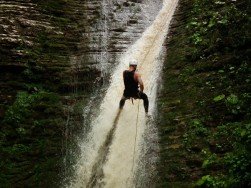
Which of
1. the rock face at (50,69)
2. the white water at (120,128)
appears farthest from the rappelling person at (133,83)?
the rock face at (50,69)

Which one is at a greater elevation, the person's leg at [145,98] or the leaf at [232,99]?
the leaf at [232,99]

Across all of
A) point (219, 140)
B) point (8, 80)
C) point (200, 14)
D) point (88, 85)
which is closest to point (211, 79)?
point (219, 140)

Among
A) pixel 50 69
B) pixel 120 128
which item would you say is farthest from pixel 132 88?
pixel 50 69

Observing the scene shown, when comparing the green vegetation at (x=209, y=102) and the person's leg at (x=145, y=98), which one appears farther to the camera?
the person's leg at (x=145, y=98)

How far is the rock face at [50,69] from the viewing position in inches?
378

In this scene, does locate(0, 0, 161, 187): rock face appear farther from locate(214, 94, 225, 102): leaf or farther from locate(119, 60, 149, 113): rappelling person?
locate(214, 94, 225, 102): leaf

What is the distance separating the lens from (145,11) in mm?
17391

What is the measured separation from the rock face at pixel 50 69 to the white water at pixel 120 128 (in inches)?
17.4

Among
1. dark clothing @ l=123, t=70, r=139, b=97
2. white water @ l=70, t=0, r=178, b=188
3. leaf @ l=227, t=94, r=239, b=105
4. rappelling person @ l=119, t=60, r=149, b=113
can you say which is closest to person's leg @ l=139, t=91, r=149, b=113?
rappelling person @ l=119, t=60, r=149, b=113

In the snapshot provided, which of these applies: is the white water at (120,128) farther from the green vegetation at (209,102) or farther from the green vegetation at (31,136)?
the green vegetation at (31,136)

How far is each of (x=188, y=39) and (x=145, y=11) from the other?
459 centimetres

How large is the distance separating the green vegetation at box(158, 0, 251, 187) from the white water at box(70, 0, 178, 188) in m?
0.62

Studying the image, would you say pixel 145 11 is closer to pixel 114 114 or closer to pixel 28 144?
pixel 114 114

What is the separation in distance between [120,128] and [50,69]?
3.32 meters
